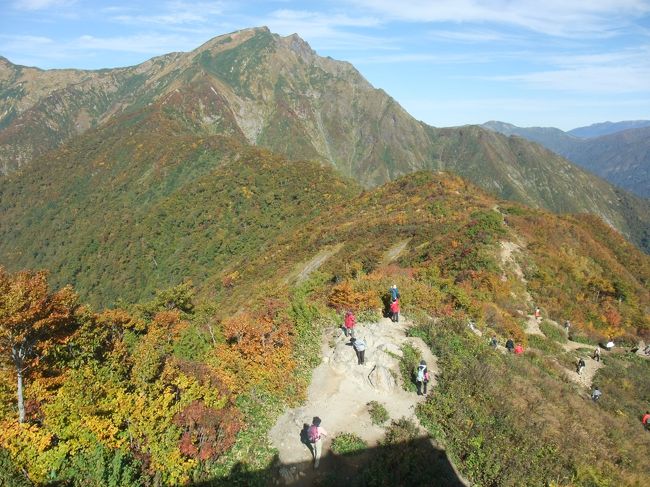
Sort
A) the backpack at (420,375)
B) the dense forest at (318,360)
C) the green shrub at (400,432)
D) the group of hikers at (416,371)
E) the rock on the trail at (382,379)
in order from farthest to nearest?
1. the rock on the trail at (382,379)
2. the backpack at (420,375)
3. the green shrub at (400,432)
4. the group of hikers at (416,371)
5. the dense forest at (318,360)

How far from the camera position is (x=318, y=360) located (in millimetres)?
18828

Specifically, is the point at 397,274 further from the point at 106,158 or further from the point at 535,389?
the point at 106,158

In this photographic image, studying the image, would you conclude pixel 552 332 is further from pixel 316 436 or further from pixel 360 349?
pixel 316 436

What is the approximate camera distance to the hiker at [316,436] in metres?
13.1

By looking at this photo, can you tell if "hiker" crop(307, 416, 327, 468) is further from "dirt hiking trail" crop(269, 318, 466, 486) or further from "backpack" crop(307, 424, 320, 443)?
"dirt hiking trail" crop(269, 318, 466, 486)

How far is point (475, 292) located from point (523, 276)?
7.35 metres

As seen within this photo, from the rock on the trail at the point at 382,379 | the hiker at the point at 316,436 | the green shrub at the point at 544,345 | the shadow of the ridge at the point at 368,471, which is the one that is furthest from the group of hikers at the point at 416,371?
the green shrub at the point at 544,345

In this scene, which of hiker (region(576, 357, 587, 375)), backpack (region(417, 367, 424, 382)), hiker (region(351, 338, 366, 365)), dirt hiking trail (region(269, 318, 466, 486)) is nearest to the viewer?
dirt hiking trail (region(269, 318, 466, 486))

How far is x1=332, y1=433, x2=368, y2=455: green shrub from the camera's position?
45.5 ft

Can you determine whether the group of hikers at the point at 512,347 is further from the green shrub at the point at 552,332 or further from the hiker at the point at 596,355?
the hiker at the point at 596,355

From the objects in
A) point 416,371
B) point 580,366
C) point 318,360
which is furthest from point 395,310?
point 580,366

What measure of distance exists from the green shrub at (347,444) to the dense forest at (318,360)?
38.4 inches

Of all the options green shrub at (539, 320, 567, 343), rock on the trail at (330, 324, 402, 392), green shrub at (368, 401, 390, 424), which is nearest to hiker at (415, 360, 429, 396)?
rock on the trail at (330, 324, 402, 392)

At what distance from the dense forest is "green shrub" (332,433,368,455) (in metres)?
0.98
